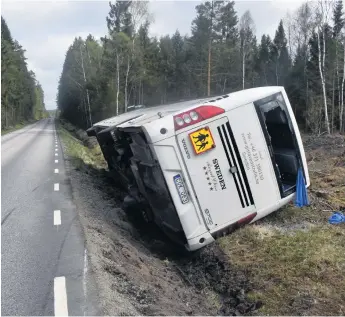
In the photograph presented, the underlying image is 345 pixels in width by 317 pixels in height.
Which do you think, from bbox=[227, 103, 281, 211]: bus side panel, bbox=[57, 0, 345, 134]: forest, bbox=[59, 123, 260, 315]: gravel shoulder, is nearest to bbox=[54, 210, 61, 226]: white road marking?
bbox=[59, 123, 260, 315]: gravel shoulder

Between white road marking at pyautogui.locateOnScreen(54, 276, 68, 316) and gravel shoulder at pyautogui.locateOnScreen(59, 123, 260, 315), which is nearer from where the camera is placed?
white road marking at pyautogui.locateOnScreen(54, 276, 68, 316)

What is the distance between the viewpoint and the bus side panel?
6.29m

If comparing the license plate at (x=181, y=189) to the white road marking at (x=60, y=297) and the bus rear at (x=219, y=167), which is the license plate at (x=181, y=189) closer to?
the bus rear at (x=219, y=167)

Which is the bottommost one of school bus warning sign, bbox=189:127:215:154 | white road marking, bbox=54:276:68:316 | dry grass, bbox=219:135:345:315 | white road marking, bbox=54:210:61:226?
dry grass, bbox=219:135:345:315

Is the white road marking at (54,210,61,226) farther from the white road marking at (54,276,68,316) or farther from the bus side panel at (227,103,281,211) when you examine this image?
the bus side panel at (227,103,281,211)

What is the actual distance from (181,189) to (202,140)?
0.79 meters

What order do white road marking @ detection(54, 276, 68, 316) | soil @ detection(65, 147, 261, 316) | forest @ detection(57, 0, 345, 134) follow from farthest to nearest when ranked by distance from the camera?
forest @ detection(57, 0, 345, 134) < soil @ detection(65, 147, 261, 316) < white road marking @ detection(54, 276, 68, 316)

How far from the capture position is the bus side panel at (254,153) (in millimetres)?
6289

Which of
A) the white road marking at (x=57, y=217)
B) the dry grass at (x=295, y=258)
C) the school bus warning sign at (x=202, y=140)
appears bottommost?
the dry grass at (x=295, y=258)

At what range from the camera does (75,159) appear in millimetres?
15234

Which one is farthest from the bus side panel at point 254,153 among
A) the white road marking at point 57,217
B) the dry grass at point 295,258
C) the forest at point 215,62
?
the forest at point 215,62

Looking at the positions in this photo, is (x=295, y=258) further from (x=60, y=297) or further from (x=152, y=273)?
(x=60, y=297)

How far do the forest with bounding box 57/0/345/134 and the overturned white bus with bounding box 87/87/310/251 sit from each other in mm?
19673

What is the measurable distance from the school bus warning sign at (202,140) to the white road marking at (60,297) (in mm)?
2656
